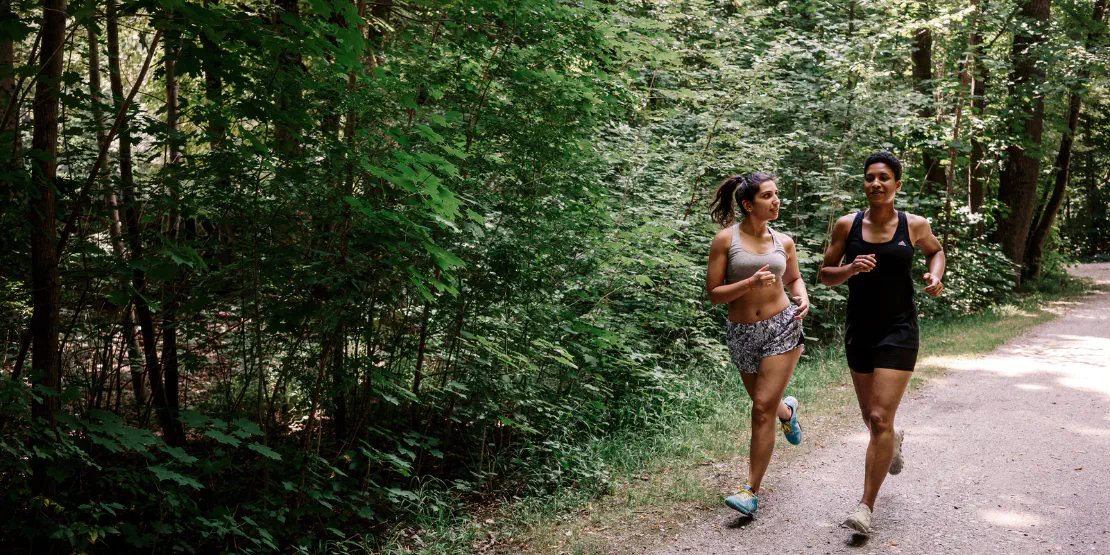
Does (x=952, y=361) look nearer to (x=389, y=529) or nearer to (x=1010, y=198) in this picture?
(x=389, y=529)

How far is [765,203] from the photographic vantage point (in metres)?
4.70

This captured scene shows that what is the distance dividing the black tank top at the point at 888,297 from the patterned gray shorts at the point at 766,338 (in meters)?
0.38

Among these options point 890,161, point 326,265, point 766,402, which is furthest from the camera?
point 326,265

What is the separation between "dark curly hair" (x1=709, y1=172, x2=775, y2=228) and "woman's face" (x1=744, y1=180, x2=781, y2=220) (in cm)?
4

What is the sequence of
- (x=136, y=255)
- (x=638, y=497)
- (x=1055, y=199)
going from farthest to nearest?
(x=1055, y=199) < (x=638, y=497) < (x=136, y=255)

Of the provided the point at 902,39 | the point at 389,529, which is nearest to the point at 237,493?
the point at 389,529

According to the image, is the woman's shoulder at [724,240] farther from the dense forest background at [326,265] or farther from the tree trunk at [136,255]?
the tree trunk at [136,255]

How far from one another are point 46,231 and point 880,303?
16.4 ft

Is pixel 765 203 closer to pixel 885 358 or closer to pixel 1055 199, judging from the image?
pixel 885 358

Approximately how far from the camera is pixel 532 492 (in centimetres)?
602

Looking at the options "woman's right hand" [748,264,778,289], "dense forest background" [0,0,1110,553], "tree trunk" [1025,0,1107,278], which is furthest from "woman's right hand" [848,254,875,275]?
"tree trunk" [1025,0,1107,278]

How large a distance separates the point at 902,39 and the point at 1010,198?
7.11 m

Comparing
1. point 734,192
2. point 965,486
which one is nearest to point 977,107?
point 965,486

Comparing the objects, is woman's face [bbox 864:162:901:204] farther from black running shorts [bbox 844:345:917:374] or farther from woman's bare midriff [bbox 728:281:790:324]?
black running shorts [bbox 844:345:917:374]
